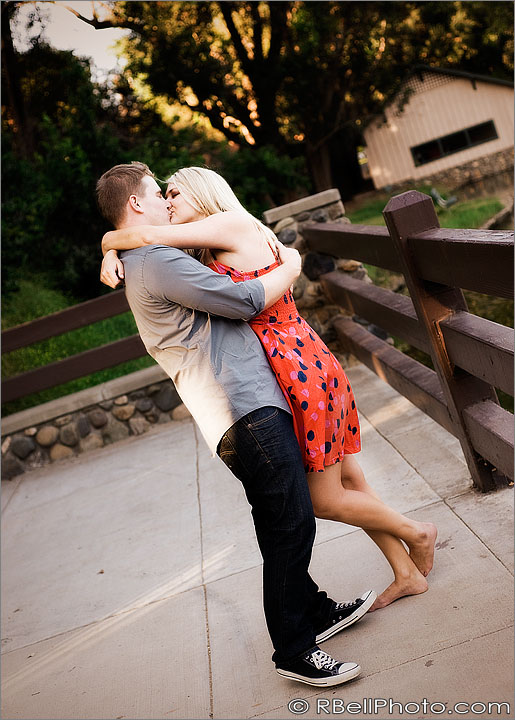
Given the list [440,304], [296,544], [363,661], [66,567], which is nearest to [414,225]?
[440,304]

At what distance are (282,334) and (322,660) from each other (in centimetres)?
107

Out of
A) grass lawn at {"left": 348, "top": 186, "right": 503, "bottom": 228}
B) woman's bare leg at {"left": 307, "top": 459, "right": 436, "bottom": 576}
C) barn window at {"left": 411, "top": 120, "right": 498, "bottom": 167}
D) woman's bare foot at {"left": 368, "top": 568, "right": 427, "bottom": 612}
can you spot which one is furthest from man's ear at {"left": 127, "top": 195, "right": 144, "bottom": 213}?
barn window at {"left": 411, "top": 120, "right": 498, "bottom": 167}

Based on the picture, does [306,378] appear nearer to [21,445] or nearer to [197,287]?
[197,287]

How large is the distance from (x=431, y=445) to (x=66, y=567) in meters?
2.11

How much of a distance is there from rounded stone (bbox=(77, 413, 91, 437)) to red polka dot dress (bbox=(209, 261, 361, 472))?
418cm

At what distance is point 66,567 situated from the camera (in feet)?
13.8

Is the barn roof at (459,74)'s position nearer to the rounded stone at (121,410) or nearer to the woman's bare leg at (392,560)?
the rounded stone at (121,410)

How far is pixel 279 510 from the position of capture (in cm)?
242

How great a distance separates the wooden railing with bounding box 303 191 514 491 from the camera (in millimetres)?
2617

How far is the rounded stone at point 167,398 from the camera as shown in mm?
6488

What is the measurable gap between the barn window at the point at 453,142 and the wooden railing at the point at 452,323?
26400 millimetres

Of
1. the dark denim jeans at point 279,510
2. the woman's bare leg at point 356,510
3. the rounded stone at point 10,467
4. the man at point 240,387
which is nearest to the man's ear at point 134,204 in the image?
the man at point 240,387

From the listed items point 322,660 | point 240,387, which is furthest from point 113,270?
point 322,660

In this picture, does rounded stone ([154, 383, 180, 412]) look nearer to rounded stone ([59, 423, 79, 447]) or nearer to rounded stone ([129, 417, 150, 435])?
rounded stone ([129, 417, 150, 435])
